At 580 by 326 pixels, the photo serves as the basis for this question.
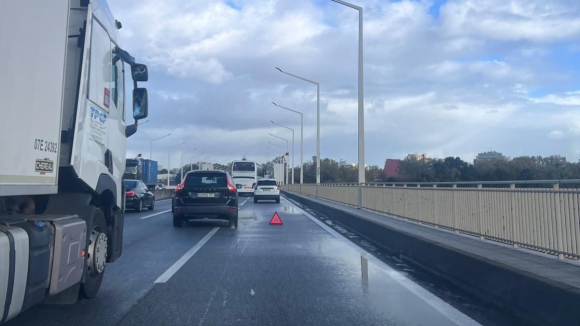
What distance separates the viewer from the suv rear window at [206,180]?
18828mm

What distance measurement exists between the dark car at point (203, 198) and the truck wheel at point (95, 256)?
1072 cm

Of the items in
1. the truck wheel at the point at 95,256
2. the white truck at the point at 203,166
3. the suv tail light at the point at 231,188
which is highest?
the white truck at the point at 203,166

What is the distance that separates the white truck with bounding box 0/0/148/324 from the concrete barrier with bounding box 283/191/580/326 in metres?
4.91

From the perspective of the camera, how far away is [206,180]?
19.0 meters

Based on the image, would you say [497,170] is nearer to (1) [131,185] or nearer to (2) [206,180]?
(2) [206,180]

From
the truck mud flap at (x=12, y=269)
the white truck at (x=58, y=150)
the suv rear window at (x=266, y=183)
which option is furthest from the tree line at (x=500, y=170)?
the suv rear window at (x=266, y=183)

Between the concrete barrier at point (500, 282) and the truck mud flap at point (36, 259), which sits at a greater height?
the truck mud flap at point (36, 259)

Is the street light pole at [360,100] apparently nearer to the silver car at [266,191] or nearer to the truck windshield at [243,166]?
the silver car at [266,191]

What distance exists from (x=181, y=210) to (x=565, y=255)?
12494 millimetres

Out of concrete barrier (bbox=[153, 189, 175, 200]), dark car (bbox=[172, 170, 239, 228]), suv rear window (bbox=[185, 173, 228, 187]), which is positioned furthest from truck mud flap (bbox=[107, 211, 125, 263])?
concrete barrier (bbox=[153, 189, 175, 200])

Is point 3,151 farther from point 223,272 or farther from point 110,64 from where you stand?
point 223,272

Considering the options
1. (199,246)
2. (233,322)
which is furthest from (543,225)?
(199,246)

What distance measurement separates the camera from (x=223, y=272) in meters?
10.0

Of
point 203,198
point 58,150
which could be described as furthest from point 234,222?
point 58,150
